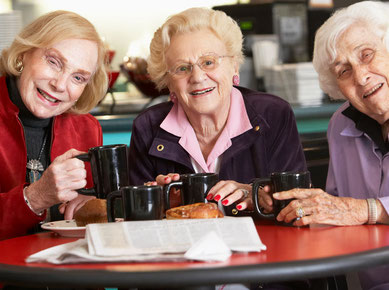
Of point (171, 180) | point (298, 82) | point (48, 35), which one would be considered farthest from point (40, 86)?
point (298, 82)

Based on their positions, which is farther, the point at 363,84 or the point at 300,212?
the point at 363,84

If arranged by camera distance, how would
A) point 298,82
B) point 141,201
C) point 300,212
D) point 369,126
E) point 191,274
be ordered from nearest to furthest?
1. point 191,274
2. point 141,201
3. point 300,212
4. point 369,126
5. point 298,82

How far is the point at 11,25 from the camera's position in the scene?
529 cm

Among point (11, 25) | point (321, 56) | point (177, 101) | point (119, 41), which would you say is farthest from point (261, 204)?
point (119, 41)

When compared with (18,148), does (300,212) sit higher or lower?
lower

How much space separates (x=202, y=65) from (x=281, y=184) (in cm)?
74

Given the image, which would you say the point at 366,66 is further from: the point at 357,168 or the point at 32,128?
the point at 32,128

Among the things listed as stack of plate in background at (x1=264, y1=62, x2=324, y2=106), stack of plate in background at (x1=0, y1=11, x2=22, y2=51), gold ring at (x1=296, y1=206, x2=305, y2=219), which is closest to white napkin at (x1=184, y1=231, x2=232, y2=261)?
gold ring at (x1=296, y1=206, x2=305, y2=219)

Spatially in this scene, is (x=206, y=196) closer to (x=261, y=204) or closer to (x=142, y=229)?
(x=261, y=204)

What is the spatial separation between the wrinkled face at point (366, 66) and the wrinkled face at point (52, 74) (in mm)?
858

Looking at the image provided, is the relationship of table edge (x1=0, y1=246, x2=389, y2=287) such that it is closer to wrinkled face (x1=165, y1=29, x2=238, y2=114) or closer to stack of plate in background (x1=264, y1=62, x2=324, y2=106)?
wrinkled face (x1=165, y1=29, x2=238, y2=114)

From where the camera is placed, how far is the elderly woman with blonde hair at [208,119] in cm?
214

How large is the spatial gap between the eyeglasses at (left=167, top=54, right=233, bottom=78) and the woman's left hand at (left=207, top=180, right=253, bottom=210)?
0.56 m

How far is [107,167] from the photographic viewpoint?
1.57 metres
